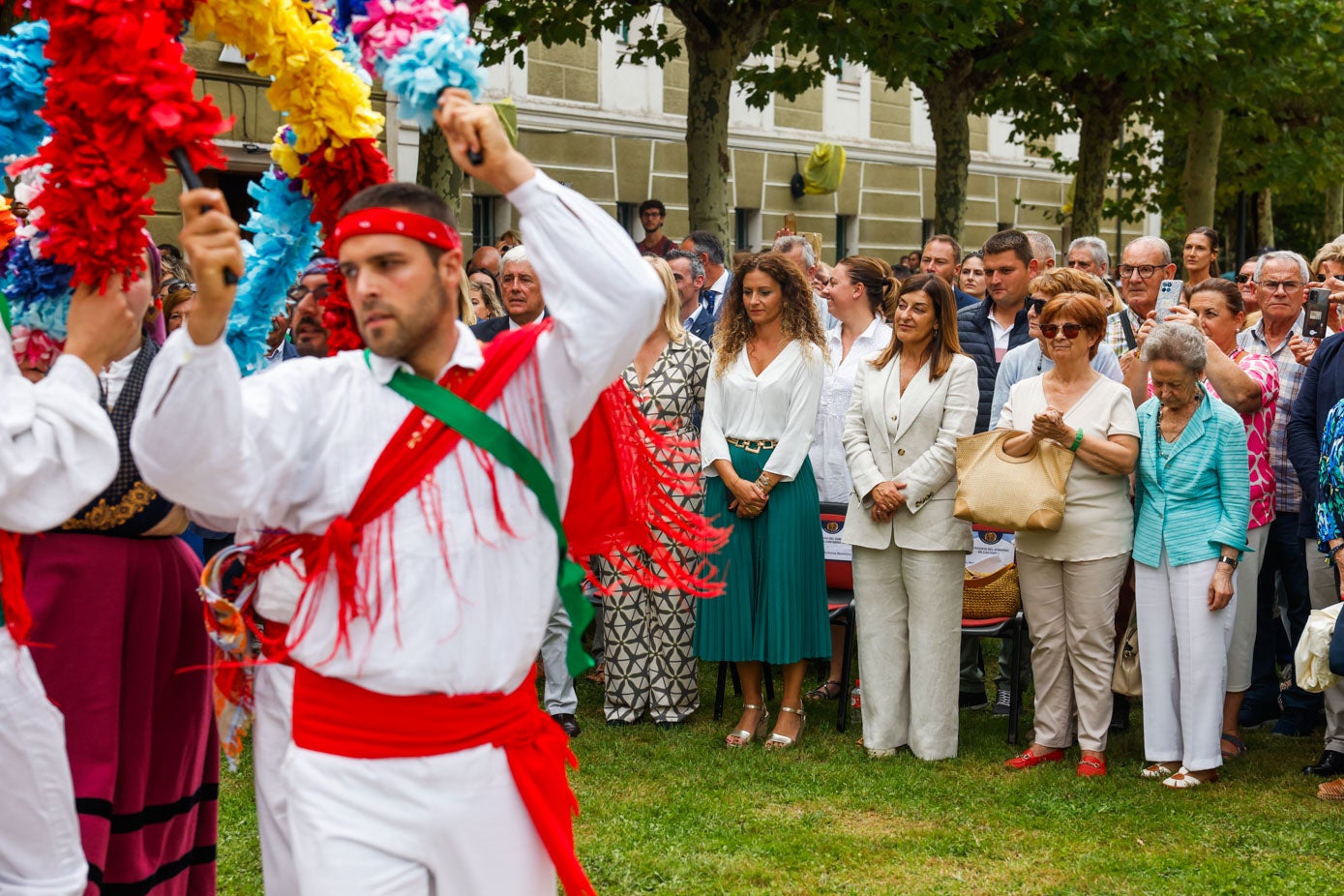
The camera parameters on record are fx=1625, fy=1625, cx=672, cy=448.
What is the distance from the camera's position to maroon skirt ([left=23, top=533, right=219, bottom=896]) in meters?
4.29

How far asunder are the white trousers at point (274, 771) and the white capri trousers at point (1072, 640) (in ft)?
13.3

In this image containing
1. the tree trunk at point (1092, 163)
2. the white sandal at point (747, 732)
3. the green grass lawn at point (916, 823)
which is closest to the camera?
the green grass lawn at point (916, 823)

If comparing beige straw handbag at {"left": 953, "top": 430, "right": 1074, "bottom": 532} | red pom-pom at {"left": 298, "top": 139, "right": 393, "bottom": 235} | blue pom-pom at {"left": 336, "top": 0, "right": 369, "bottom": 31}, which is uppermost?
blue pom-pom at {"left": 336, "top": 0, "right": 369, "bottom": 31}

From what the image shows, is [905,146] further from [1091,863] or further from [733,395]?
[1091,863]

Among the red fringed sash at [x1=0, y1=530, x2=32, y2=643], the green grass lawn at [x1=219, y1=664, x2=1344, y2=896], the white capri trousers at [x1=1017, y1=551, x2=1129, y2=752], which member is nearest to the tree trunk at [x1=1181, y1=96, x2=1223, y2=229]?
the green grass lawn at [x1=219, y1=664, x2=1344, y2=896]

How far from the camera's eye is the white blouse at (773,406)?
7781 millimetres

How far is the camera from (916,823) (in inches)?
258

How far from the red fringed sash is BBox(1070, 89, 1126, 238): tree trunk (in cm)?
1949

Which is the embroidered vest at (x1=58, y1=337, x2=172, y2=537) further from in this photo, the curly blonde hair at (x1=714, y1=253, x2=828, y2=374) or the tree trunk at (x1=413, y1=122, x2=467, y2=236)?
the tree trunk at (x1=413, y1=122, x2=467, y2=236)

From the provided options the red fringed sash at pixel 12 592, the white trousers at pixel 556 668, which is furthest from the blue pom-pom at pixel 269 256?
the white trousers at pixel 556 668

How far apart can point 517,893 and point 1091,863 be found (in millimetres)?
3308

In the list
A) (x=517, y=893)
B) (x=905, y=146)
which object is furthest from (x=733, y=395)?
(x=905, y=146)

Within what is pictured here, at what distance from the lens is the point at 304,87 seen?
4.04m

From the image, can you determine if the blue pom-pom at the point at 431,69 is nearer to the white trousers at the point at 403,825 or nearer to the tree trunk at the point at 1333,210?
the white trousers at the point at 403,825
